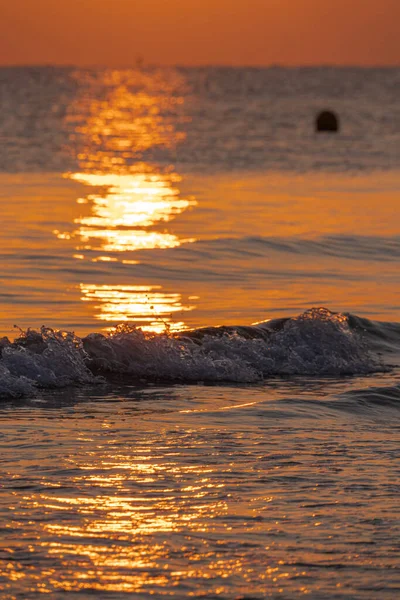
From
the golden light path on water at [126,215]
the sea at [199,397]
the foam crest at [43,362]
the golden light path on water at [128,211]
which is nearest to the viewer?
the sea at [199,397]

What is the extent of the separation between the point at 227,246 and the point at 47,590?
18.1 metres

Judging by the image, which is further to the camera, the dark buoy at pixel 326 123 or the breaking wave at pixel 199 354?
the dark buoy at pixel 326 123

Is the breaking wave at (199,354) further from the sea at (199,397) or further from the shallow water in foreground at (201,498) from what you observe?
the shallow water in foreground at (201,498)

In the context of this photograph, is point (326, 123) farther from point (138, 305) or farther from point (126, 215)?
point (138, 305)

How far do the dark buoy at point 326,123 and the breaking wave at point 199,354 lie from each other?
6467cm

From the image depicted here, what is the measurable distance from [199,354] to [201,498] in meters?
5.85

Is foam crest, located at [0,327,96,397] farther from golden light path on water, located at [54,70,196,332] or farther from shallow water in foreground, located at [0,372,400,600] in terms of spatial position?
golden light path on water, located at [54,70,196,332]

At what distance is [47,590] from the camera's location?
6875 mm

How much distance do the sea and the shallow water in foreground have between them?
20mm

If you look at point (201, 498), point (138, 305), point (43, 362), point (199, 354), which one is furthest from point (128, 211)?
point (201, 498)

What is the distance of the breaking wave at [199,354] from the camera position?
13.5 m

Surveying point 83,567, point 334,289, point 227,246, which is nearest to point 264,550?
point 83,567

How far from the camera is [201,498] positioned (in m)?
8.53

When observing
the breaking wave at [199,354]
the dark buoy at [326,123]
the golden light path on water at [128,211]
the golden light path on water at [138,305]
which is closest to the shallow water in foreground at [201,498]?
the breaking wave at [199,354]
